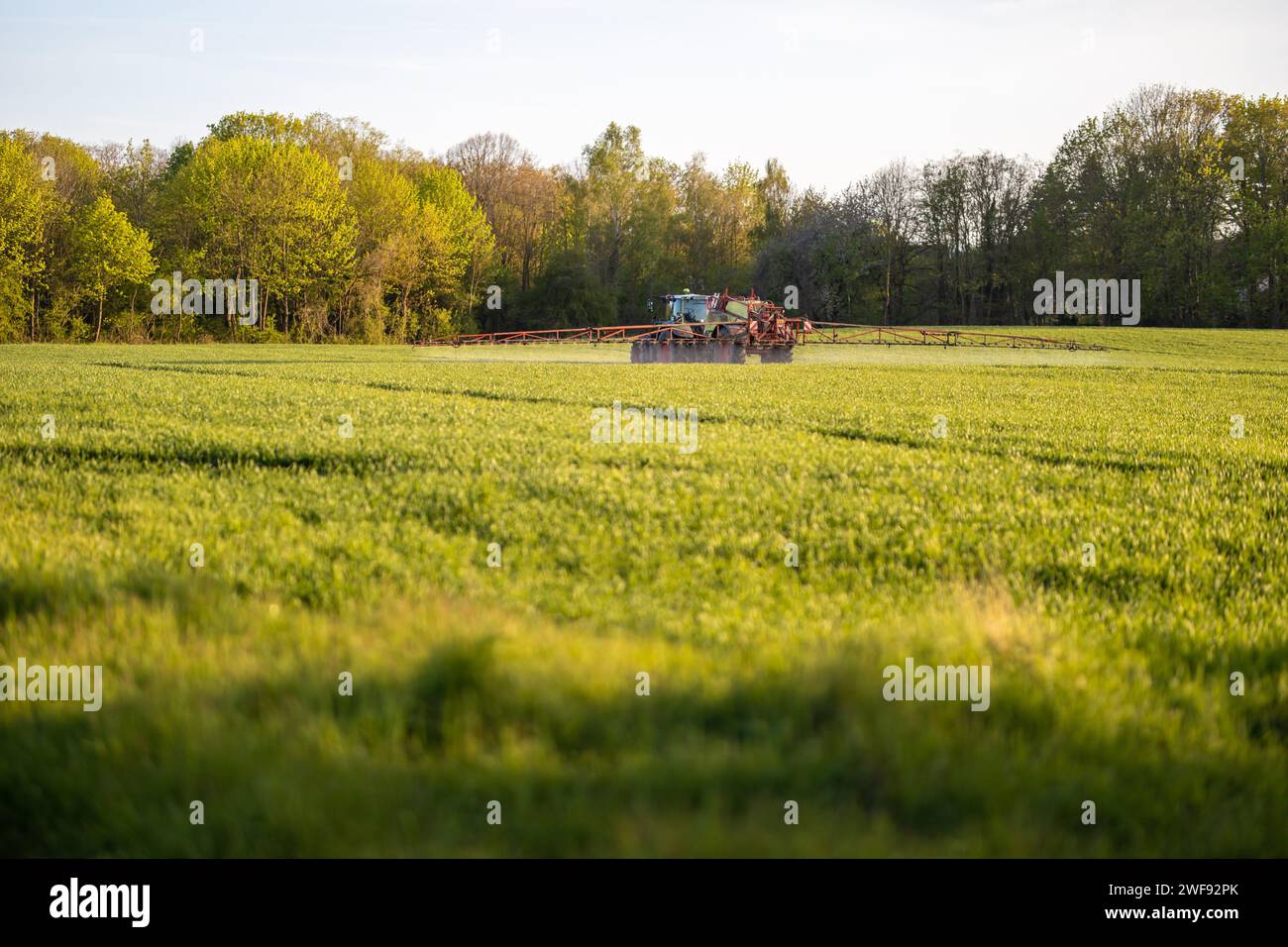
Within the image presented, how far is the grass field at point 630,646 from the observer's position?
9.66ft

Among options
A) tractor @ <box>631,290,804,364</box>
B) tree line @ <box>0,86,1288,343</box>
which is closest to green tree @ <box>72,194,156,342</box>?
tree line @ <box>0,86,1288,343</box>

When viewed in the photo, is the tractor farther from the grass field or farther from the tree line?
the tree line

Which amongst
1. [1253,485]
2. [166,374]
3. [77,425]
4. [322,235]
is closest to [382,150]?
[322,235]

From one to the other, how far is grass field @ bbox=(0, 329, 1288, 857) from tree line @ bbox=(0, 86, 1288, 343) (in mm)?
58570

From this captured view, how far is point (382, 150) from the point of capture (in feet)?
272

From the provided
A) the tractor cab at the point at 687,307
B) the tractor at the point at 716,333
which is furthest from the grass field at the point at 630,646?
the tractor cab at the point at 687,307

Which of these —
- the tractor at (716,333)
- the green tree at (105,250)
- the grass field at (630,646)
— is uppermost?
the green tree at (105,250)

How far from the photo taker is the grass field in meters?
2.94

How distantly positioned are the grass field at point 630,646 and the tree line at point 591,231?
2306 inches

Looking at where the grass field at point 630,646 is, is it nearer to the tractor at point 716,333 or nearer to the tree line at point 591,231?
the tractor at point 716,333

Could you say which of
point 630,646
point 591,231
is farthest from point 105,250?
point 630,646

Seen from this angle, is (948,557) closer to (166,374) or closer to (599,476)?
(599,476)

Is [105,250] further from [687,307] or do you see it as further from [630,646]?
[630,646]

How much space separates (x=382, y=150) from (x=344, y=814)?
8803 cm
